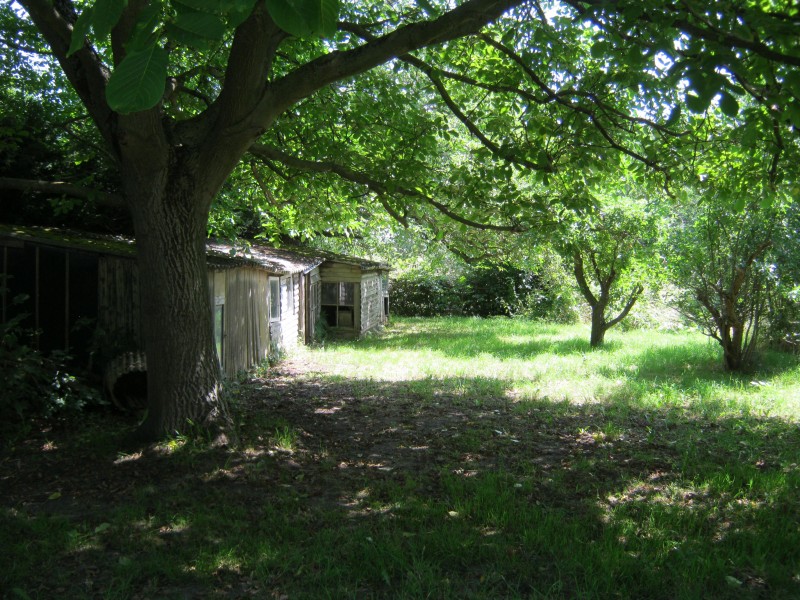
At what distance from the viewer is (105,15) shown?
2035mm

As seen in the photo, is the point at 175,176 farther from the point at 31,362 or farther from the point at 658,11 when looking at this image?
the point at 658,11

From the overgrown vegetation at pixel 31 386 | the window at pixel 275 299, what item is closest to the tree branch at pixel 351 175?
the overgrown vegetation at pixel 31 386

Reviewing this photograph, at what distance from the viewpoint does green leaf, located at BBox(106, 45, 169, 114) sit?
1.85 meters

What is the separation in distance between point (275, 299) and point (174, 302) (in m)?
9.24

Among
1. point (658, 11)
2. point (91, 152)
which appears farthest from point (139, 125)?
point (91, 152)

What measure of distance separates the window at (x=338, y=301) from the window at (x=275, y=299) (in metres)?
5.97

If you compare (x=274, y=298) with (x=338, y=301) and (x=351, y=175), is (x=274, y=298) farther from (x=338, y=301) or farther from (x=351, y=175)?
(x=351, y=175)

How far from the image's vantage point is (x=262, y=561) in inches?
154

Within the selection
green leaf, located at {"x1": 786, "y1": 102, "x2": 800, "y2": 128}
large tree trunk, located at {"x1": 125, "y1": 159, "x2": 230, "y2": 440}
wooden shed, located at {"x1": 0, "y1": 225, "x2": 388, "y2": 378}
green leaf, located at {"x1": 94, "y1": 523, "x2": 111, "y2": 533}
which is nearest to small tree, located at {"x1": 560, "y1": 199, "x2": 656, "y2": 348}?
wooden shed, located at {"x1": 0, "y1": 225, "x2": 388, "y2": 378}

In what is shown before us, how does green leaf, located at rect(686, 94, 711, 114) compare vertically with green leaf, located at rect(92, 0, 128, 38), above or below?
above

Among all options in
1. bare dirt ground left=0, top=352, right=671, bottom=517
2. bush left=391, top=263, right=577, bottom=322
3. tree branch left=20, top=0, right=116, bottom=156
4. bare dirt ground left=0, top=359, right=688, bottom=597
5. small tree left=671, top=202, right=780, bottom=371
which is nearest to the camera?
bare dirt ground left=0, top=359, right=688, bottom=597

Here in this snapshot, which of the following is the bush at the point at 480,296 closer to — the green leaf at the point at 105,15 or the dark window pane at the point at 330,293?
the dark window pane at the point at 330,293

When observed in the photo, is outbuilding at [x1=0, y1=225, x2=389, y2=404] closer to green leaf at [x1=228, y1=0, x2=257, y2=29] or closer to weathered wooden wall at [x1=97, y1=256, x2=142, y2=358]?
weathered wooden wall at [x1=97, y1=256, x2=142, y2=358]

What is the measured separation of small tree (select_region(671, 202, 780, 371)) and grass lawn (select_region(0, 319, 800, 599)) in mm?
3956
